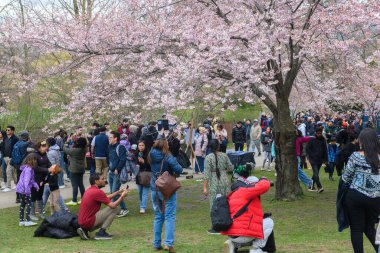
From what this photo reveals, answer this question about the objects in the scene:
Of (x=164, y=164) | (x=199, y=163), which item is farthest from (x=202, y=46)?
(x=199, y=163)

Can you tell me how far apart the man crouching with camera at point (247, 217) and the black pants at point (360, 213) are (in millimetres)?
1208

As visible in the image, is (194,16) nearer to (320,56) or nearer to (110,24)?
(110,24)

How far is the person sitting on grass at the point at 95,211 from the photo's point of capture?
9344 millimetres

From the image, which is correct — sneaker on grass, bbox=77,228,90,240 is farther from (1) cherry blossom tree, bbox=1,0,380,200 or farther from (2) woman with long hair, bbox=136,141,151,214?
(1) cherry blossom tree, bbox=1,0,380,200

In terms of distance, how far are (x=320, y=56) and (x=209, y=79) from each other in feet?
8.98

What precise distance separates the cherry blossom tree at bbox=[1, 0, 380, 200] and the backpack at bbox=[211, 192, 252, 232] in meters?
4.20

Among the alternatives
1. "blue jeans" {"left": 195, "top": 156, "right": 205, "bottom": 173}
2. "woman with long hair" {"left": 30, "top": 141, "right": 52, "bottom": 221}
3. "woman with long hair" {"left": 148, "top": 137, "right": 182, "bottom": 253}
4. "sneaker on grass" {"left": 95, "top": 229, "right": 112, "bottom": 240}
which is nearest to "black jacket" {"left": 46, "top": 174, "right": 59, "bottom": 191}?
"woman with long hair" {"left": 30, "top": 141, "right": 52, "bottom": 221}

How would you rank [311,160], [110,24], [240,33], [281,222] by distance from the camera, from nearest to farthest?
[281,222]
[240,33]
[110,24]
[311,160]

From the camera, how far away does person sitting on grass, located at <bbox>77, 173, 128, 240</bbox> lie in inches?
368

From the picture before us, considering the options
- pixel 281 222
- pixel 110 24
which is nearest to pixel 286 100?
pixel 281 222

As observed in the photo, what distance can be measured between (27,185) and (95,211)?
189 centimetres

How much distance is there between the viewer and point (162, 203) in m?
8.34

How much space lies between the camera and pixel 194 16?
41.0ft

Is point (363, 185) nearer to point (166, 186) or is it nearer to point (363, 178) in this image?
point (363, 178)
